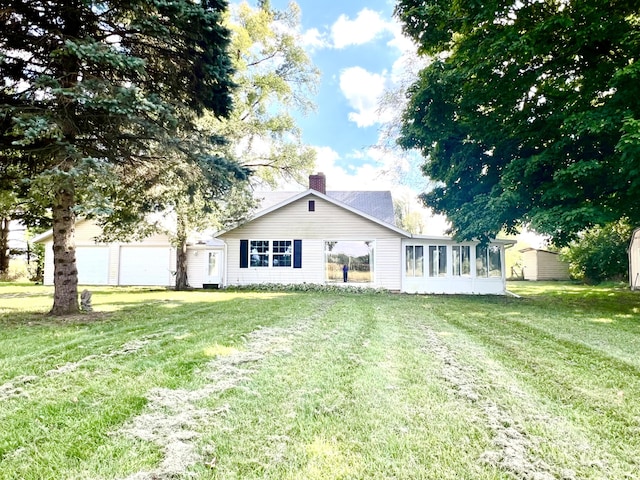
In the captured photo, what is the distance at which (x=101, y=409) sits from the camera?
2898 mm

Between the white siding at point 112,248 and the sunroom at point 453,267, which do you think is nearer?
the sunroom at point 453,267

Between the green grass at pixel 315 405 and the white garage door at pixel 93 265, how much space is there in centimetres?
1526

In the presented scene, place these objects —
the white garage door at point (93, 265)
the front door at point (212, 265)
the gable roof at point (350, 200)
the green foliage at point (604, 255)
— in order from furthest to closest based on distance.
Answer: the green foliage at point (604, 255) → the white garage door at point (93, 265) → the front door at point (212, 265) → the gable roof at point (350, 200)

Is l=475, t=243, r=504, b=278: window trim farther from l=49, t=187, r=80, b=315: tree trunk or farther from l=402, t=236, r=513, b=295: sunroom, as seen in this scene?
l=49, t=187, r=80, b=315: tree trunk

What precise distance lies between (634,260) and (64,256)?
24.3m

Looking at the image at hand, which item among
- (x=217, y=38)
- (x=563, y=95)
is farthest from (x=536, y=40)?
(x=217, y=38)

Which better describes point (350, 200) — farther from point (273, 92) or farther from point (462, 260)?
point (462, 260)

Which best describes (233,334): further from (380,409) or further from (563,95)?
(563,95)

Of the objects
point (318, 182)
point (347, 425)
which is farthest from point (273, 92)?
point (347, 425)

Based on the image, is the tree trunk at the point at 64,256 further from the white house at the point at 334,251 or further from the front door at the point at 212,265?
the front door at the point at 212,265

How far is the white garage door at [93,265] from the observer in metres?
19.9

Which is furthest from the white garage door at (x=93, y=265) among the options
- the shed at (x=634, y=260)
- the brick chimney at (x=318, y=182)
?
the shed at (x=634, y=260)

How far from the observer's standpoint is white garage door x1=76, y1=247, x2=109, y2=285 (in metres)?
19.9

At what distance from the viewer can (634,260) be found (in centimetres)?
1862
